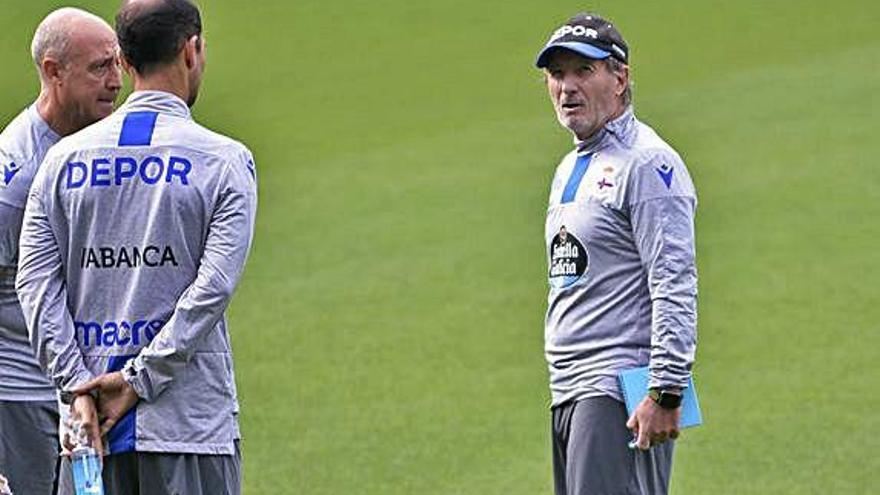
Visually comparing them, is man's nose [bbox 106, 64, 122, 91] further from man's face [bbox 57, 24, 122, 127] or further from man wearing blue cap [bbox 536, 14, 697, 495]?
man wearing blue cap [bbox 536, 14, 697, 495]

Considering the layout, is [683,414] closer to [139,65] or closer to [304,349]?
[139,65]

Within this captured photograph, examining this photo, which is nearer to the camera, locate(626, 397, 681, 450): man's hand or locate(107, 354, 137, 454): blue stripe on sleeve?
locate(107, 354, 137, 454): blue stripe on sleeve

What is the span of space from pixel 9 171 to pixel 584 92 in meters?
1.63

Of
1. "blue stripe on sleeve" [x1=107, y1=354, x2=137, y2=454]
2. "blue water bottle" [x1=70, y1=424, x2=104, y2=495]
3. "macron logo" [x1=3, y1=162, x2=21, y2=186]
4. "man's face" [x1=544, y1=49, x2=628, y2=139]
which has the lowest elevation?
"blue water bottle" [x1=70, y1=424, x2=104, y2=495]

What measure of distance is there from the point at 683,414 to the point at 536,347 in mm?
6842

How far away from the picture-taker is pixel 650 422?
502cm

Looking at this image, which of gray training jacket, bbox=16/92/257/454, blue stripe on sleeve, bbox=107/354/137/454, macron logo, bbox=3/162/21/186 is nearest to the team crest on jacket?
gray training jacket, bbox=16/92/257/454

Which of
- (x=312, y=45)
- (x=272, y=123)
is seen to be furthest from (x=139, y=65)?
(x=312, y=45)

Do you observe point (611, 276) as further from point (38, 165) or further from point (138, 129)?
point (38, 165)

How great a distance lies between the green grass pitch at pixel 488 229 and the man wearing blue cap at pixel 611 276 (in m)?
3.65

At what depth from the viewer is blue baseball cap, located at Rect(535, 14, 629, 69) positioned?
5246mm

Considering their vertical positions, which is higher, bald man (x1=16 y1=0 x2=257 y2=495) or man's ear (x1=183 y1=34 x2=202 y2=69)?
man's ear (x1=183 y1=34 x2=202 y2=69)

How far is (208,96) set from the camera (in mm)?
21344

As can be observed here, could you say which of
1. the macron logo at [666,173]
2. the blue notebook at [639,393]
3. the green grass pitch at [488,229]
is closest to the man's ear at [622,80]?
the macron logo at [666,173]
